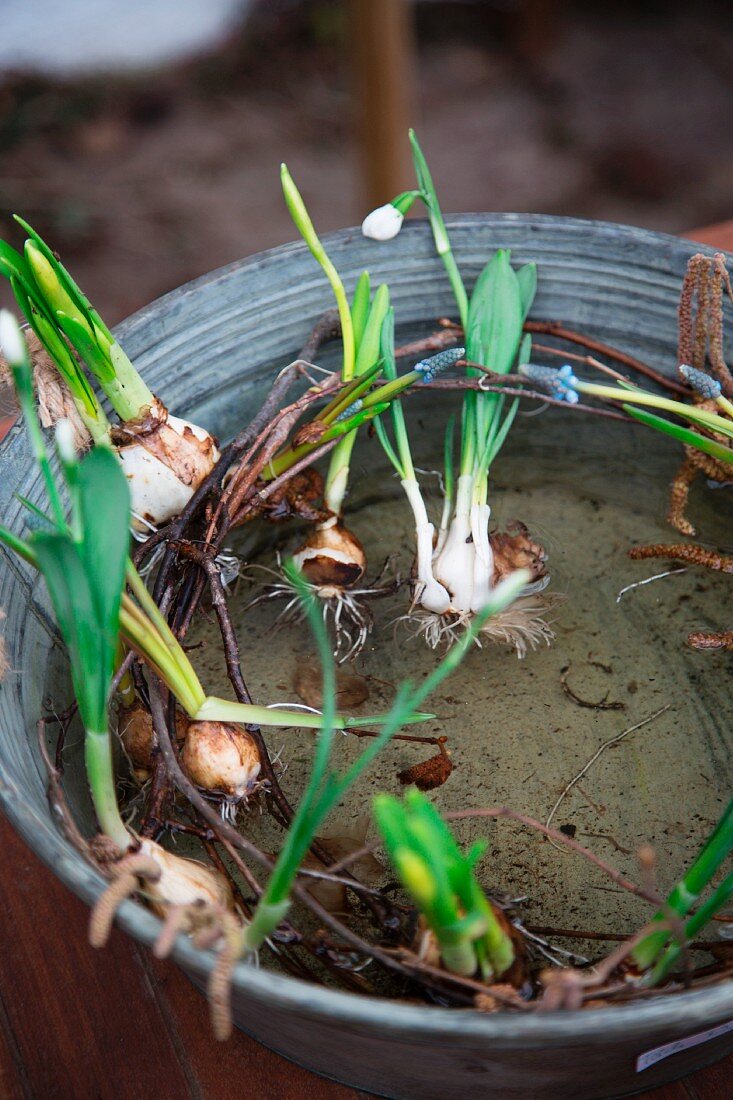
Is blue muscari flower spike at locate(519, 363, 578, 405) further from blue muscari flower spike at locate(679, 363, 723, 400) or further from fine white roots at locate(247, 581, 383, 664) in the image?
fine white roots at locate(247, 581, 383, 664)

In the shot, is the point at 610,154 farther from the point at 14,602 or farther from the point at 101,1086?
the point at 101,1086

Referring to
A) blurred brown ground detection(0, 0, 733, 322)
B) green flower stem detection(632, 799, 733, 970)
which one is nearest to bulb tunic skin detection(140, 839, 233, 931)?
green flower stem detection(632, 799, 733, 970)

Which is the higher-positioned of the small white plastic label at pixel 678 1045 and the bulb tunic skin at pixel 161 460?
the bulb tunic skin at pixel 161 460

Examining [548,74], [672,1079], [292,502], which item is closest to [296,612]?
[292,502]

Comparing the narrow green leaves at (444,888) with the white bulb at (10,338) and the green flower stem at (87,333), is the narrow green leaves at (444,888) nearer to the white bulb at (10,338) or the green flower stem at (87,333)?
the white bulb at (10,338)

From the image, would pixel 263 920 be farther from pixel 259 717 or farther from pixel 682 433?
pixel 682 433

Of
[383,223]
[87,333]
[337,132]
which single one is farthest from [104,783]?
[337,132]

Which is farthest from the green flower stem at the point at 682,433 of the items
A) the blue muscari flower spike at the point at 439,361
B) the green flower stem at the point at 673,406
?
the blue muscari flower spike at the point at 439,361
